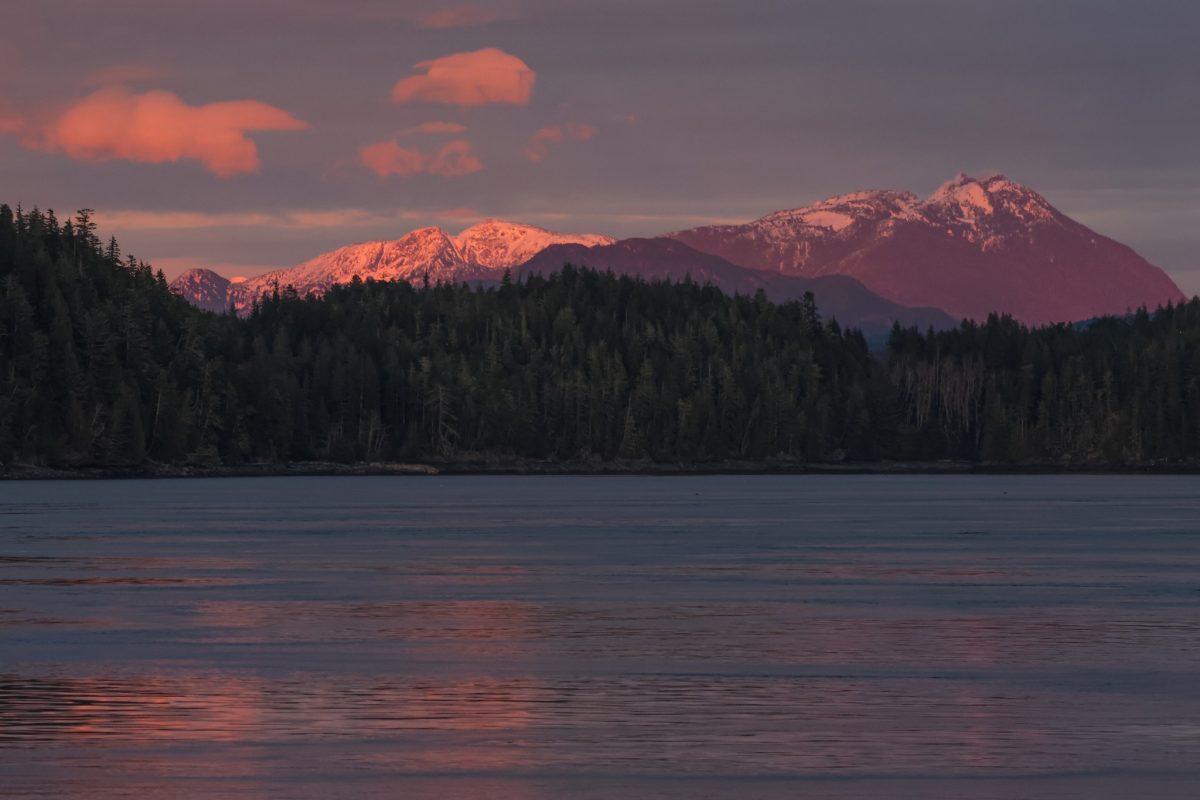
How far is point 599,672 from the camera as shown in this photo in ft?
126

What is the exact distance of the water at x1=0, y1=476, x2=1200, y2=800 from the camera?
1061 inches

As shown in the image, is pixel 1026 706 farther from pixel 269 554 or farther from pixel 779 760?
pixel 269 554

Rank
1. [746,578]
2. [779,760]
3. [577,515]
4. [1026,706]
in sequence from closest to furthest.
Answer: [779,760] → [1026,706] → [746,578] → [577,515]

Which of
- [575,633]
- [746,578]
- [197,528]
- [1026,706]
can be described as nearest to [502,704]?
[1026,706]

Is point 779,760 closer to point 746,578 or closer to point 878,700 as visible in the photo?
point 878,700

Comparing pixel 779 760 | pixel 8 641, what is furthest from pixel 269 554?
pixel 779 760

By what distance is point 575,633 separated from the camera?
46406mm

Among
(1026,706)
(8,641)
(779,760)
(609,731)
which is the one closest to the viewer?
(779,760)

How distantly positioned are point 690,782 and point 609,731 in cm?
471

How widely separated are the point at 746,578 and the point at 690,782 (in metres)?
40.3

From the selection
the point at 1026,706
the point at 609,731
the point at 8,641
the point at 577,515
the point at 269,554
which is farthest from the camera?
the point at 577,515

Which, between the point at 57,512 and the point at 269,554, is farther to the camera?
the point at 57,512

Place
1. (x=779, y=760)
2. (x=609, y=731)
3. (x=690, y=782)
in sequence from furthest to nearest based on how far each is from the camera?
(x=609, y=731) → (x=779, y=760) → (x=690, y=782)

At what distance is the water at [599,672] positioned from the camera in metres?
27.0
